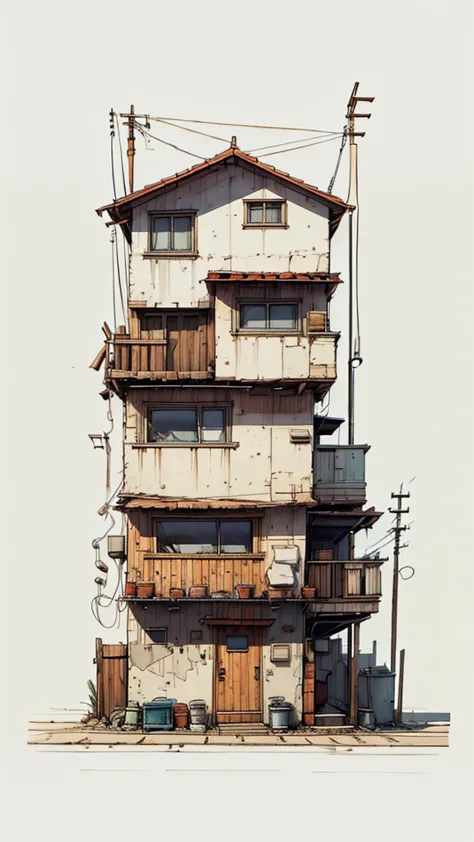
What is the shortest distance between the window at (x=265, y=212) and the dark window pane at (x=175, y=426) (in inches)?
276

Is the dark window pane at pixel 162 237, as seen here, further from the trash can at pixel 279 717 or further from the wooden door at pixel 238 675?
the trash can at pixel 279 717

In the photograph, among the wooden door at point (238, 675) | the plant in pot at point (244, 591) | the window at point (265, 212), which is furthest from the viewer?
the window at point (265, 212)

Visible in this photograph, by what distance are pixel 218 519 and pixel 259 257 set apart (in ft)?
30.0

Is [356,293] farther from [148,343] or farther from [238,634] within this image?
[238,634]

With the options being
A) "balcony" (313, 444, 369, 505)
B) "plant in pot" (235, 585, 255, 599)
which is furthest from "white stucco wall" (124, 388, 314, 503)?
"plant in pot" (235, 585, 255, 599)

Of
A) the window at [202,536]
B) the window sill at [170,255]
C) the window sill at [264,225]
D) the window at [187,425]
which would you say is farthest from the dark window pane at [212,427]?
the window sill at [264,225]

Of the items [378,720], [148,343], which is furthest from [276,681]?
[148,343]

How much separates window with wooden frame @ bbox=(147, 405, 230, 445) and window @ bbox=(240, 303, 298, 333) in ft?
9.86

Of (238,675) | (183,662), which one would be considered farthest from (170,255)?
(238,675)

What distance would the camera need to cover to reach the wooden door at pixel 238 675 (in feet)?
131

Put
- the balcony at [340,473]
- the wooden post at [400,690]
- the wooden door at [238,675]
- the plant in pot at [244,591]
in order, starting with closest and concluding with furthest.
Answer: the plant in pot at [244,591]
the wooden door at [238,675]
the balcony at [340,473]
the wooden post at [400,690]

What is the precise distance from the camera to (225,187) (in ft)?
136

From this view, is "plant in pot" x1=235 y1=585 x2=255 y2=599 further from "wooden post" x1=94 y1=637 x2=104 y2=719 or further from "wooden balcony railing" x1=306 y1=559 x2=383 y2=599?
"wooden post" x1=94 y1=637 x2=104 y2=719

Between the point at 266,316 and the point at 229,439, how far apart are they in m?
4.39
